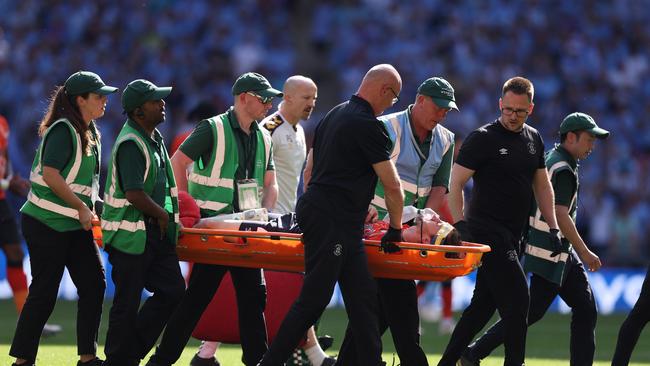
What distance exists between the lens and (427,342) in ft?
45.1

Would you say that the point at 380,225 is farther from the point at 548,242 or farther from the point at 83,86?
the point at 83,86

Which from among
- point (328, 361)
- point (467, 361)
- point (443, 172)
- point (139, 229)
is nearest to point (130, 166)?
point (139, 229)

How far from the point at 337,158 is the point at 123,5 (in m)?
17.4

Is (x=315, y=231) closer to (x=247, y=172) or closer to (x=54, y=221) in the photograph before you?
(x=247, y=172)

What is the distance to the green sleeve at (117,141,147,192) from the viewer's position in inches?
337

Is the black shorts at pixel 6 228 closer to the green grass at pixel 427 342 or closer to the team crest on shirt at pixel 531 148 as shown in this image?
the green grass at pixel 427 342

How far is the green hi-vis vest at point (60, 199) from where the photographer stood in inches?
357

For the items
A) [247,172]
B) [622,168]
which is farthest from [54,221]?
[622,168]

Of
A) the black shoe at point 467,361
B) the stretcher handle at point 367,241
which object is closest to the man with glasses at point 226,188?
the stretcher handle at point 367,241

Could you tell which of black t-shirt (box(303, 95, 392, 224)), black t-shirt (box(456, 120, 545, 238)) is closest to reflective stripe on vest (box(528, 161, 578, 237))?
black t-shirt (box(456, 120, 545, 238))

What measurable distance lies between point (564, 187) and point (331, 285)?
2.38 m

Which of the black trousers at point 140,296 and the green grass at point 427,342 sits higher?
the black trousers at point 140,296

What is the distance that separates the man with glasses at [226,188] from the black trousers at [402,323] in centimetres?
71

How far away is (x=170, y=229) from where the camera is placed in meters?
8.87
